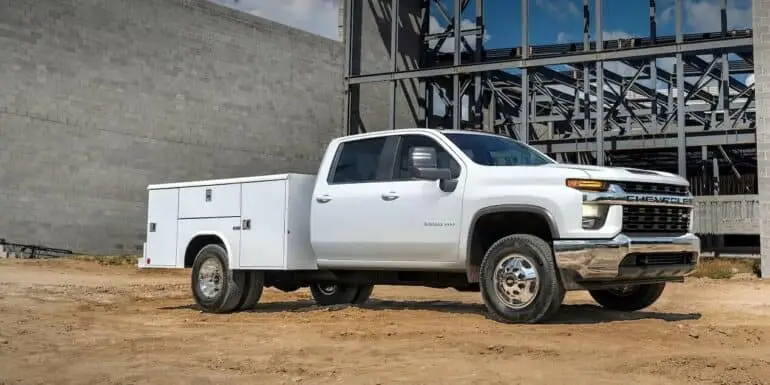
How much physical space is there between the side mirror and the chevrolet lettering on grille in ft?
5.84

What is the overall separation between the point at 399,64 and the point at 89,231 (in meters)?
16.3

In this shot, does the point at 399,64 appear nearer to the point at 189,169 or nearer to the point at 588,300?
the point at 189,169

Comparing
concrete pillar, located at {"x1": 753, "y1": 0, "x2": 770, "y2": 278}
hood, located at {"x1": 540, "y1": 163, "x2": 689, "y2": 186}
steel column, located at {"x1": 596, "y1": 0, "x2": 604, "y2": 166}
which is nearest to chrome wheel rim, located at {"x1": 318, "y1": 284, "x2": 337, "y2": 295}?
hood, located at {"x1": 540, "y1": 163, "x2": 689, "y2": 186}

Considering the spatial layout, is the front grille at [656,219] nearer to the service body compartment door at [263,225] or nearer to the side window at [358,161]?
the side window at [358,161]

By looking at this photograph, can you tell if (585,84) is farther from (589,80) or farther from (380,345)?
(380,345)

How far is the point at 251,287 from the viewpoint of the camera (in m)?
10.2

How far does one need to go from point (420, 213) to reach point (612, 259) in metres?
2.10

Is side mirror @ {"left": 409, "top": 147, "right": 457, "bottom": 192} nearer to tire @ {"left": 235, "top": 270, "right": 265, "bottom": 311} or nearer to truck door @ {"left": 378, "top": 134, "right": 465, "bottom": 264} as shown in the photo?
truck door @ {"left": 378, "top": 134, "right": 465, "bottom": 264}

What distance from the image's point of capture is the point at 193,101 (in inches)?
1103

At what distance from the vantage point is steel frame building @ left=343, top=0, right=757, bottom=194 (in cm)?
2761

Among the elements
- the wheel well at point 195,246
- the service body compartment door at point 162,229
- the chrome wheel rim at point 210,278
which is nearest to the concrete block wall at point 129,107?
the service body compartment door at point 162,229

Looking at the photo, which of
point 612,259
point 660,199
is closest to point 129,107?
point 660,199

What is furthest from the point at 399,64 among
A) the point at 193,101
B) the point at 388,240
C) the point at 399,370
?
the point at 399,370

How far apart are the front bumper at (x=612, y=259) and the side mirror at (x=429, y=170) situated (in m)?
1.36
